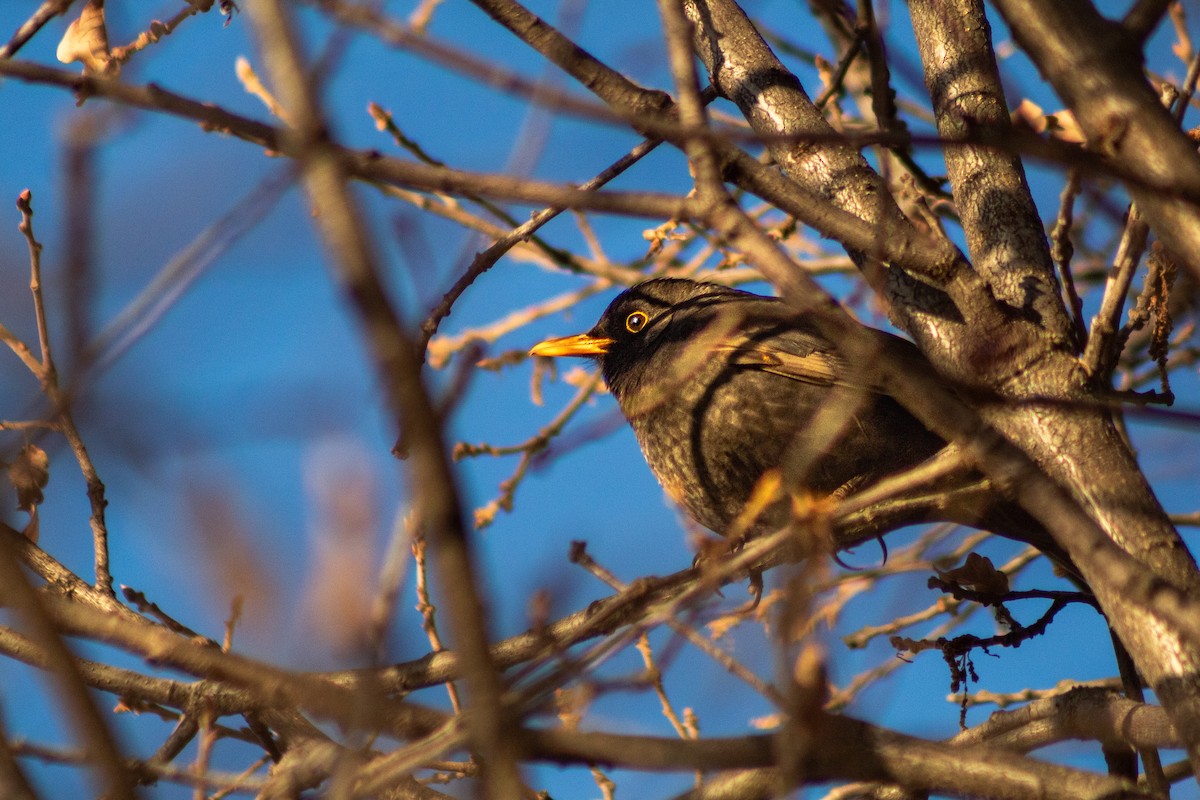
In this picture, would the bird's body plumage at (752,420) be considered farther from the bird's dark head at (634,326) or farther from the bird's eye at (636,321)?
the bird's eye at (636,321)

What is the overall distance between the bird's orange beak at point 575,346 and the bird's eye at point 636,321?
0.39 ft

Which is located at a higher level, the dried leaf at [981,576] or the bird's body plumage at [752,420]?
the bird's body plumage at [752,420]

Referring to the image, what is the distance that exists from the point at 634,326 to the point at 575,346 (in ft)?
1.06

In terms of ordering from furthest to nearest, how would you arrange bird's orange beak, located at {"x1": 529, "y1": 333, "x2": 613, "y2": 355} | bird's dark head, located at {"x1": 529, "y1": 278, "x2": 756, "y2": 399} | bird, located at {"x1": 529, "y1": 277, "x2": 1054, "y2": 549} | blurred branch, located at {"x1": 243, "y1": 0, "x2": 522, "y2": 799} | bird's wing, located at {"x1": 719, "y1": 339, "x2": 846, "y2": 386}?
bird's orange beak, located at {"x1": 529, "y1": 333, "x2": 613, "y2": 355}
bird's dark head, located at {"x1": 529, "y1": 278, "x2": 756, "y2": 399}
bird's wing, located at {"x1": 719, "y1": 339, "x2": 846, "y2": 386}
bird, located at {"x1": 529, "y1": 277, "x2": 1054, "y2": 549}
blurred branch, located at {"x1": 243, "y1": 0, "x2": 522, "y2": 799}

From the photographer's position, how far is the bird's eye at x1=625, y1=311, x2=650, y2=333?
610cm

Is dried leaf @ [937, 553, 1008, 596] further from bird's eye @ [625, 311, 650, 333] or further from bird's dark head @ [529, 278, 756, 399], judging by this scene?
bird's eye @ [625, 311, 650, 333]

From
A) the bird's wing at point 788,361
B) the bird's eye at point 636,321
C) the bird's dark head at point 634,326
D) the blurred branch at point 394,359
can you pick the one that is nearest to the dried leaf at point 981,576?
the bird's wing at point 788,361

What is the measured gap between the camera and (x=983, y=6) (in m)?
3.99

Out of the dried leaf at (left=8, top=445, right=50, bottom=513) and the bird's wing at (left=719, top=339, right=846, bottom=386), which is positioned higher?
the bird's wing at (left=719, top=339, right=846, bottom=386)

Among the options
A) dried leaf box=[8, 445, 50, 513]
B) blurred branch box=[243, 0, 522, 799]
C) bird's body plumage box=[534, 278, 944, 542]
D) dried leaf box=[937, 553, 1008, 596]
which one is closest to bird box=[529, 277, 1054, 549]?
bird's body plumage box=[534, 278, 944, 542]

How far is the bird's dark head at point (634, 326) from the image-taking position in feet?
19.1

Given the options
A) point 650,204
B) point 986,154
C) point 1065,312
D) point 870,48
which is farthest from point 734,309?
point 650,204

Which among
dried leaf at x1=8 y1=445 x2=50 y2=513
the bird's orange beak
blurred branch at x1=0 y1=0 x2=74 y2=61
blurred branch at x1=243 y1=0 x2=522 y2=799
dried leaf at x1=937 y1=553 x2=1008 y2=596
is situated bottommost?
blurred branch at x1=243 y1=0 x2=522 y2=799

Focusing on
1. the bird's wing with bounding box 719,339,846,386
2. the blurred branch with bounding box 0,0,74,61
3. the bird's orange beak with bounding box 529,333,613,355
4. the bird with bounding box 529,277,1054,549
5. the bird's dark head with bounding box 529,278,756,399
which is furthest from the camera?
the bird's orange beak with bounding box 529,333,613,355
